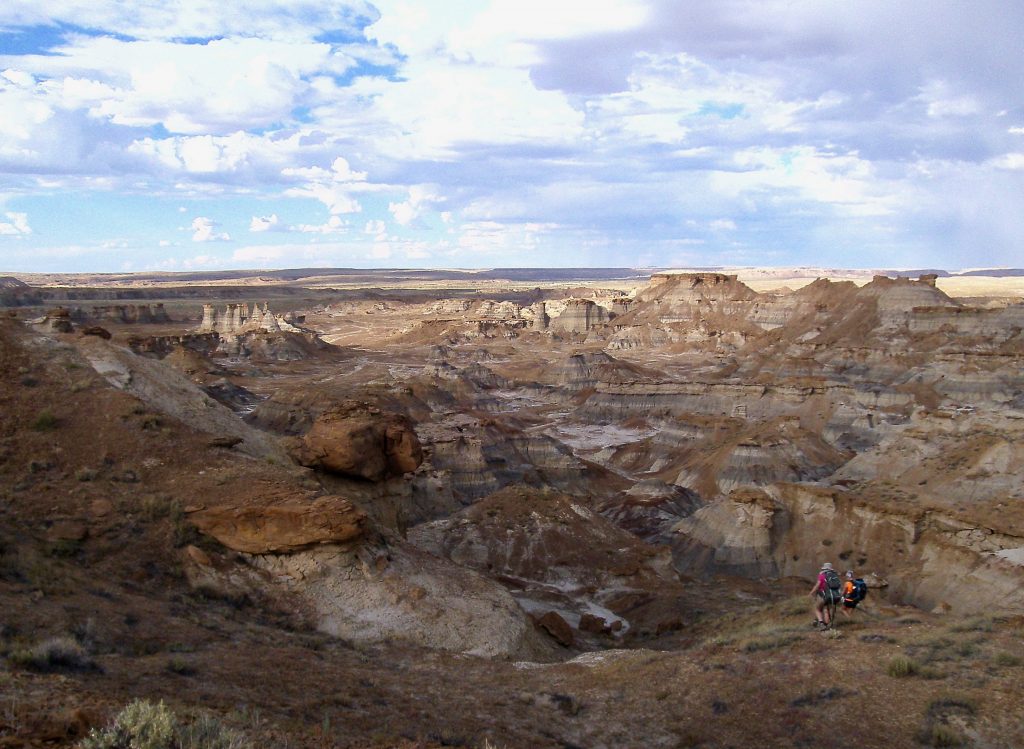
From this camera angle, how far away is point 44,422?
1808 centimetres

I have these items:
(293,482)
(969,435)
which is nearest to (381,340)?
(969,435)

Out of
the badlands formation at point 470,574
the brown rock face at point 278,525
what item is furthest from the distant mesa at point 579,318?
the brown rock face at point 278,525

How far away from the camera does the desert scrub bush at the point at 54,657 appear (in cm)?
875

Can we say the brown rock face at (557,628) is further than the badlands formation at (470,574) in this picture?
Yes

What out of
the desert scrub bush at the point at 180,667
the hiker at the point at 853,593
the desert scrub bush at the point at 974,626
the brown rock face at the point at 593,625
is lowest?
the brown rock face at the point at 593,625

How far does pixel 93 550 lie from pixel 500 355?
112343mm

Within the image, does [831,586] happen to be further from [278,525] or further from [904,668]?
[278,525]

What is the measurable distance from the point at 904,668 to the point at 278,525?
1169 cm

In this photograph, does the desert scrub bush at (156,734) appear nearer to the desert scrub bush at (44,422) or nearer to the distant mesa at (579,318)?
the desert scrub bush at (44,422)

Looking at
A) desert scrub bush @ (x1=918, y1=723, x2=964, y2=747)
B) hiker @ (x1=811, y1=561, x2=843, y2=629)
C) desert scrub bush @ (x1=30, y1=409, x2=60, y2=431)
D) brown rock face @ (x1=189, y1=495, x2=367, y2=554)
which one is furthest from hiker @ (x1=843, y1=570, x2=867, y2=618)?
desert scrub bush @ (x1=30, y1=409, x2=60, y2=431)

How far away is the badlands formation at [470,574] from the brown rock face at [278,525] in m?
0.05

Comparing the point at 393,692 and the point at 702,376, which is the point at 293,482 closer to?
the point at 393,692

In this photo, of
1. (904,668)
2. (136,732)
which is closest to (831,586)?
(904,668)

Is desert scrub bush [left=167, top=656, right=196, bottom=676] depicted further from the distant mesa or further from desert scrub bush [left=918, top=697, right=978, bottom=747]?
the distant mesa
